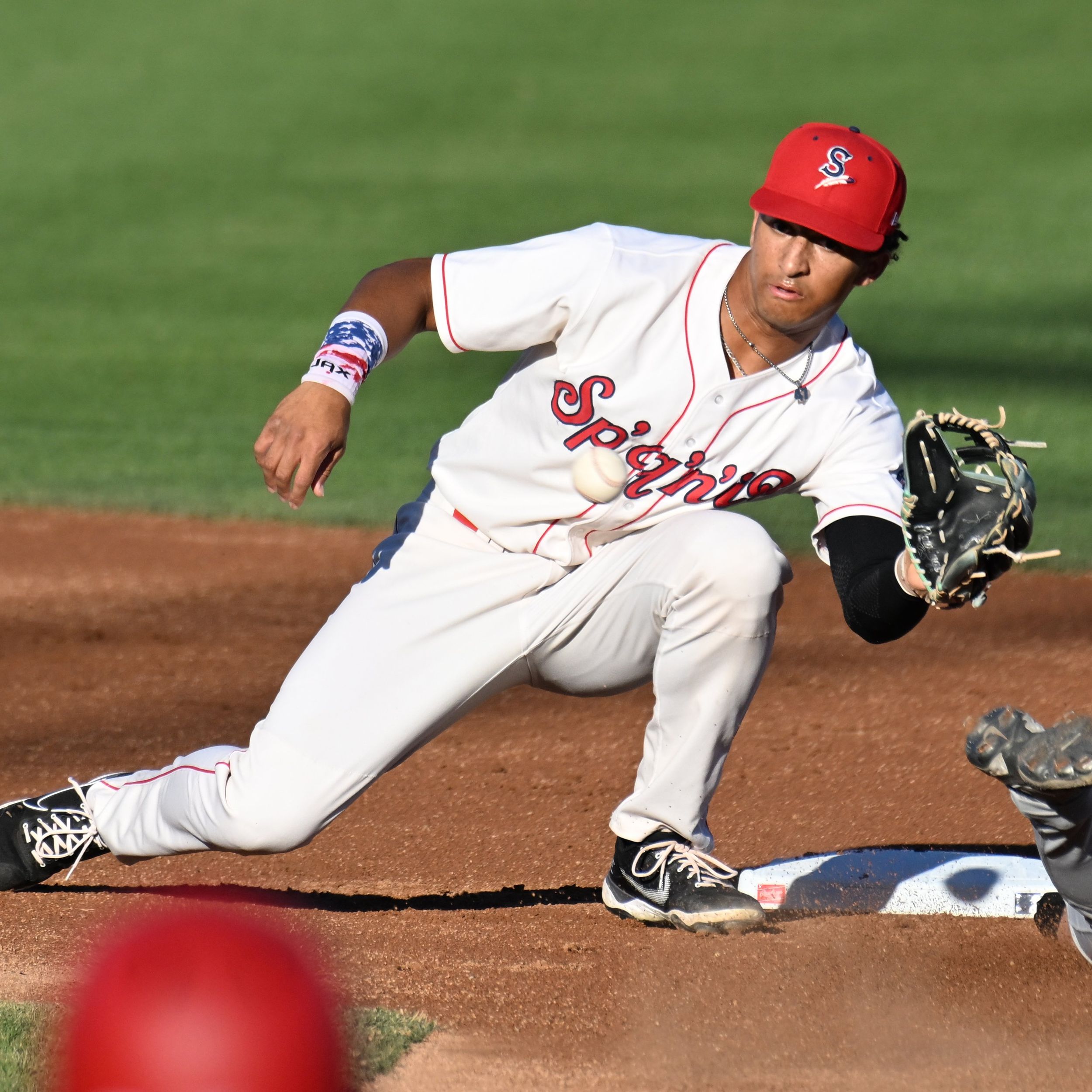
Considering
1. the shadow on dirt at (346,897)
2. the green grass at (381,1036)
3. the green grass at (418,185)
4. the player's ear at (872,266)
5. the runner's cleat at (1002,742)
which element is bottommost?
the green grass at (418,185)

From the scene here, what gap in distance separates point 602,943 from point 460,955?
0.30 metres

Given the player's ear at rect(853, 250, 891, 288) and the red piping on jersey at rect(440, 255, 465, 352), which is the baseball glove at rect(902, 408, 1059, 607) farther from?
the red piping on jersey at rect(440, 255, 465, 352)

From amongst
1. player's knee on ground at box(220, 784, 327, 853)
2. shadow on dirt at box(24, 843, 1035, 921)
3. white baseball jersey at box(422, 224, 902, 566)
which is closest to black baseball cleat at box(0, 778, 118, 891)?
shadow on dirt at box(24, 843, 1035, 921)

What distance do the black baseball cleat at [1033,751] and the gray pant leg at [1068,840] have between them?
60mm

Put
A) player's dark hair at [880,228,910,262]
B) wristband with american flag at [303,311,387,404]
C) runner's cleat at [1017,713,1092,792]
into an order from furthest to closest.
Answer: player's dark hair at [880,228,910,262] → wristband with american flag at [303,311,387,404] → runner's cleat at [1017,713,1092,792]

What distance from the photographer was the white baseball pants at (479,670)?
11.2ft

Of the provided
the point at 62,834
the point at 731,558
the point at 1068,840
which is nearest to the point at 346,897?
the point at 62,834

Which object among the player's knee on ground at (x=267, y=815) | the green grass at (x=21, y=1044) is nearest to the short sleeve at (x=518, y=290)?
the player's knee on ground at (x=267, y=815)

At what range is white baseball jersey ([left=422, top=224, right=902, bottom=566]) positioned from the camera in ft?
11.5

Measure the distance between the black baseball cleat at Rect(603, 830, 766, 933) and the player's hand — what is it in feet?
3.58

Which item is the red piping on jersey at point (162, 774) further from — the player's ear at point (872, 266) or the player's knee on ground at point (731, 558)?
the player's ear at point (872, 266)

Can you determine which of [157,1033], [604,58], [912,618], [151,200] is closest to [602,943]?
[912,618]

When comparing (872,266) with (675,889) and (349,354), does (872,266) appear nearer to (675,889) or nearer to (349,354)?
(349,354)

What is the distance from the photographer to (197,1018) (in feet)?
6.64
